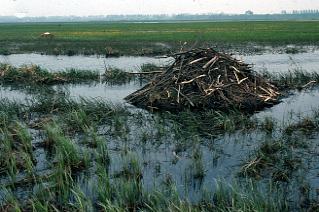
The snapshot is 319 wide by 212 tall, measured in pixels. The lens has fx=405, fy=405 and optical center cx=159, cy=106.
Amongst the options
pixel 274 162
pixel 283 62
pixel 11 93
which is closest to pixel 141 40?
pixel 283 62

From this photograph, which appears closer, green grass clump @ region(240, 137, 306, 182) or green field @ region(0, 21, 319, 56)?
green grass clump @ region(240, 137, 306, 182)

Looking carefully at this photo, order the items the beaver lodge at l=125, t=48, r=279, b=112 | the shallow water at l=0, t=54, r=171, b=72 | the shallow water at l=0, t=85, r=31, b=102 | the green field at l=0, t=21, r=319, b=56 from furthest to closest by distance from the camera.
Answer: the green field at l=0, t=21, r=319, b=56 → the shallow water at l=0, t=54, r=171, b=72 → the shallow water at l=0, t=85, r=31, b=102 → the beaver lodge at l=125, t=48, r=279, b=112

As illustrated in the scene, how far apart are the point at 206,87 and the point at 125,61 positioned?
1993cm

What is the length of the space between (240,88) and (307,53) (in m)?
24.8

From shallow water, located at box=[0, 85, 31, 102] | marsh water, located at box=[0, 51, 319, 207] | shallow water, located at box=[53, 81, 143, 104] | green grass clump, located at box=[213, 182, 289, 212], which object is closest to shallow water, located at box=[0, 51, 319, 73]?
shallow water, located at box=[53, 81, 143, 104]

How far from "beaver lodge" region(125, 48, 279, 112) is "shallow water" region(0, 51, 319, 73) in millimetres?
10837

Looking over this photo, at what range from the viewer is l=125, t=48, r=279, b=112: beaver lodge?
1767 centimetres

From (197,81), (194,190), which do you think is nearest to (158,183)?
(194,190)

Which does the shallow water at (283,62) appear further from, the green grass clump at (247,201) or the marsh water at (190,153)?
the green grass clump at (247,201)

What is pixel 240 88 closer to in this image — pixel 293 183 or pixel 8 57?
pixel 293 183

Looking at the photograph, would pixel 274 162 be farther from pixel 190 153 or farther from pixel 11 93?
pixel 11 93

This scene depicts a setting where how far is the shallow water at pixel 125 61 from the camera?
105 feet

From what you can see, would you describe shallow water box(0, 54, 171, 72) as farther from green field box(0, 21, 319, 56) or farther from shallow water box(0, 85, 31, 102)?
shallow water box(0, 85, 31, 102)

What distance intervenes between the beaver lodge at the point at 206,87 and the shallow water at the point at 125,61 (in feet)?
35.6
